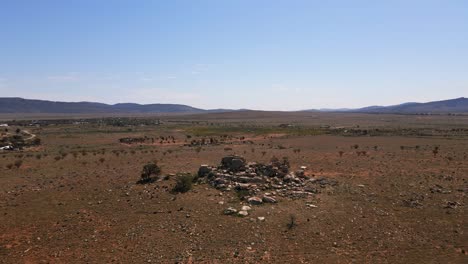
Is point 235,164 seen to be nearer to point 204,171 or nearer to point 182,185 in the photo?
point 204,171

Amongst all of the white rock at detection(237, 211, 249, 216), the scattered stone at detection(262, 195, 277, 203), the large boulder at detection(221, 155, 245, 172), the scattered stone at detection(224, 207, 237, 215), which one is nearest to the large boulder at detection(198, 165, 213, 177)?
the large boulder at detection(221, 155, 245, 172)

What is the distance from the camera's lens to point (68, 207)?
19703 mm

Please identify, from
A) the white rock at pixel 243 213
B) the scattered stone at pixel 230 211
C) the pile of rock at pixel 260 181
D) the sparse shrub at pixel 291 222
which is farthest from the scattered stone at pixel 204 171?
the sparse shrub at pixel 291 222

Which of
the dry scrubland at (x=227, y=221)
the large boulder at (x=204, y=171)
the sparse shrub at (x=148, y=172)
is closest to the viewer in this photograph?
the dry scrubland at (x=227, y=221)

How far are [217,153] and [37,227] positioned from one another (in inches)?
1036

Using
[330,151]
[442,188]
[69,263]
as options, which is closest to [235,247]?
[69,263]

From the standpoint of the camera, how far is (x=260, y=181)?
2309cm

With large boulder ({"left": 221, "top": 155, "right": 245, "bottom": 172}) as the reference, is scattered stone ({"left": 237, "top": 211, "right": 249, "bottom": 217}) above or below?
below

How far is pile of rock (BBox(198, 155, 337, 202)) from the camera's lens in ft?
69.7

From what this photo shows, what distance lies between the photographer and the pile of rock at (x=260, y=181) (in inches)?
837

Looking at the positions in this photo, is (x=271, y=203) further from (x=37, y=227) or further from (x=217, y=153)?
(x=217, y=153)

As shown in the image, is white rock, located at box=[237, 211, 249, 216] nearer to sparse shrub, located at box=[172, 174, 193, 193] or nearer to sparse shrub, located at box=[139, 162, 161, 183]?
sparse shrub, located at box=[172, 174, 193, 193]

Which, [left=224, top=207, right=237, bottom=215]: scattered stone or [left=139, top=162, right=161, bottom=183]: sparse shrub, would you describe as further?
[left=139, top=162, right=161, bottom=183]: sparse shrub

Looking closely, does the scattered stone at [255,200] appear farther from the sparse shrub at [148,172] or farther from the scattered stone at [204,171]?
the sparse shrub at [148,172]
